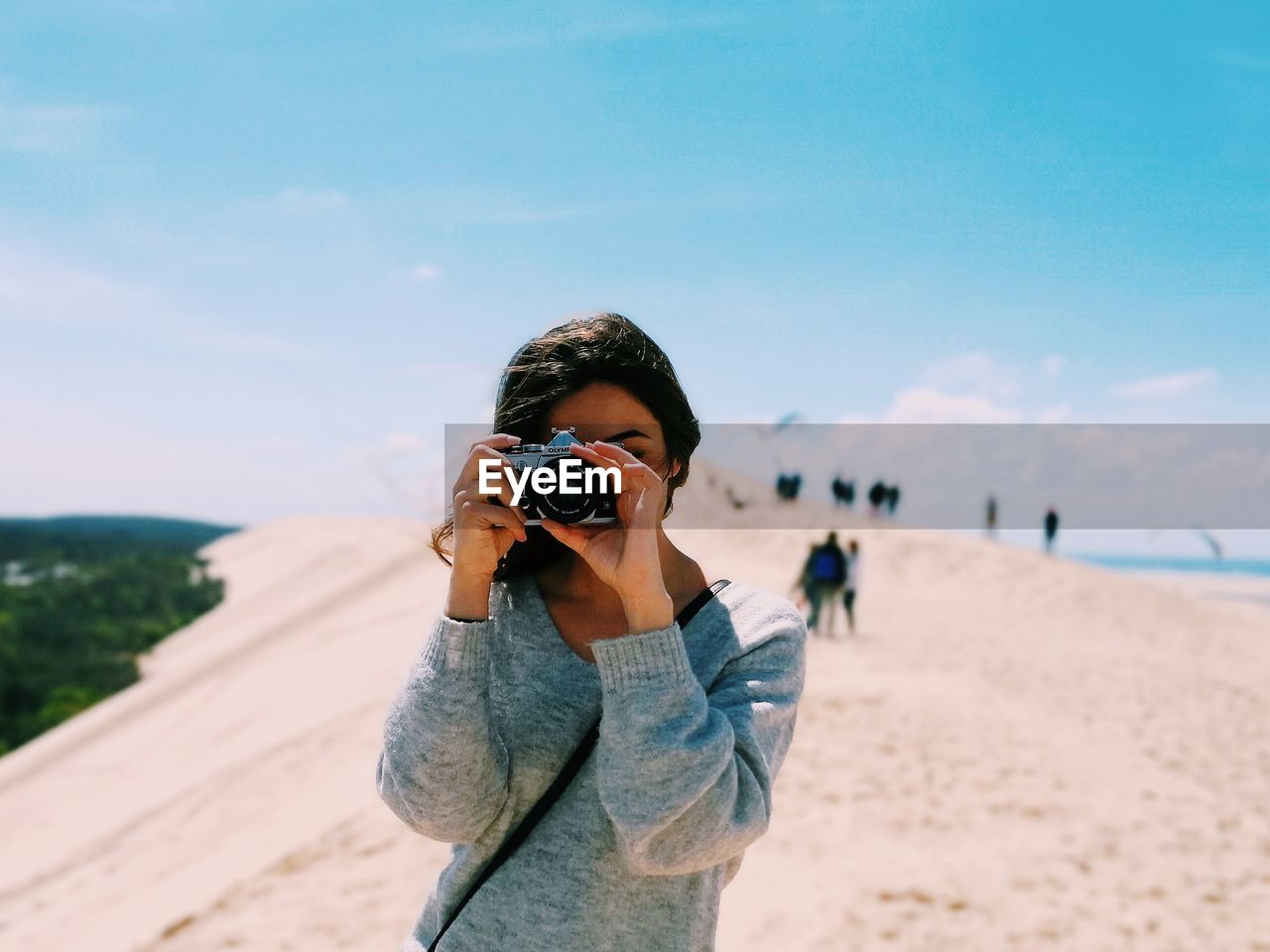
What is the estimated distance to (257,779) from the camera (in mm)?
9211


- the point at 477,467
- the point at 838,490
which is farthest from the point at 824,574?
the point at 477,467

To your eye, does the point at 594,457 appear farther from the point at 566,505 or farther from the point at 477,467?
the point at 477,467

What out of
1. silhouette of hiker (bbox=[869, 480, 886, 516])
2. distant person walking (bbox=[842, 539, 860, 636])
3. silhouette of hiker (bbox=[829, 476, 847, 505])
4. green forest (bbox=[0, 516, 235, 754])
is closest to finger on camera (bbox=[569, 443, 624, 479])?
distant person walking (bbox=[842, 539, 860, 636])

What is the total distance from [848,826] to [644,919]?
4.77 m

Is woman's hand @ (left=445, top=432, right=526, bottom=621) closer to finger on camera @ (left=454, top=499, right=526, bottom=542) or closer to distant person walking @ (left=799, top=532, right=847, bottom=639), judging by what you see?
finger on camera @ (left=454, top=499, right=526, bottom=542)

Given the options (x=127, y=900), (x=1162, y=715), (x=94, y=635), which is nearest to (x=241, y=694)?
(x=127, y=900)

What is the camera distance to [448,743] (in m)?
1.41

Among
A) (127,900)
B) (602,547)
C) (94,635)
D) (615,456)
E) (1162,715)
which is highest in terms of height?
(615,456)

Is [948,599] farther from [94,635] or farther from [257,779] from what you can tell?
[94,635]

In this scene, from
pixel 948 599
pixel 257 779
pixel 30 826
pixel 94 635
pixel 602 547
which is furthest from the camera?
pixel 94 635

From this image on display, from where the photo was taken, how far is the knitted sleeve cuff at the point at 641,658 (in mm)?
1363

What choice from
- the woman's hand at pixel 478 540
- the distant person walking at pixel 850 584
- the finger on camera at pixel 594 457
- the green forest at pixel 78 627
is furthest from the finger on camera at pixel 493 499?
the green forest at pixel 78 627

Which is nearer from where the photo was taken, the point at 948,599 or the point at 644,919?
the point at 644,919

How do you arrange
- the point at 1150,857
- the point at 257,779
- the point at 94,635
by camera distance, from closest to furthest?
A: the point at 1150,857, the point at 257,779, the point at 94,635
